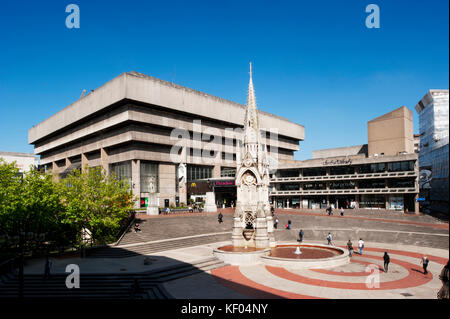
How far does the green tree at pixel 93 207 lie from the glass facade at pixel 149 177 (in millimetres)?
36743

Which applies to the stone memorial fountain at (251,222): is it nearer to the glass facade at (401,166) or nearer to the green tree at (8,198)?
the green tree at (8,198)

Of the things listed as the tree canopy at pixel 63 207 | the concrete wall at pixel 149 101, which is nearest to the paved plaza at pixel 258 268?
the tree canopy at pixel 63 207

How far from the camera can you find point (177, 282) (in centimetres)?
2102

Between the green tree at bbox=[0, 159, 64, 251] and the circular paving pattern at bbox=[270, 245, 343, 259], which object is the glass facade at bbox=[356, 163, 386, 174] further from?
the green tree at bbox=[0, 159, 64, 251]

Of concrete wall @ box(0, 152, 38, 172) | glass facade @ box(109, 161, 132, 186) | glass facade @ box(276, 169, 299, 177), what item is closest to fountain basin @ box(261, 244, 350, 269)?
glass facade @ box(276, 169, 299, 177)

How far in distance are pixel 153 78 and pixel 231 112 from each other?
25284 mm

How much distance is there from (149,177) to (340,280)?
57.8 m

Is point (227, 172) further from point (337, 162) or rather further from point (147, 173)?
point (337, 162)

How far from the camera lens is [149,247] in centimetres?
3184

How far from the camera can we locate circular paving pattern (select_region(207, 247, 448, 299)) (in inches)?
705

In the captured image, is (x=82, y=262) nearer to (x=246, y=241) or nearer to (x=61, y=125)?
(x=246, y=241)

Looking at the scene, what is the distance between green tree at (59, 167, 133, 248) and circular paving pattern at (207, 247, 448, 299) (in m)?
13.6

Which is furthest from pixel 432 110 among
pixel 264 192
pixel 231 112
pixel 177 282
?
pixel 231 112

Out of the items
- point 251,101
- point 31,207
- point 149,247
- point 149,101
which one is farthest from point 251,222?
point 149,101
